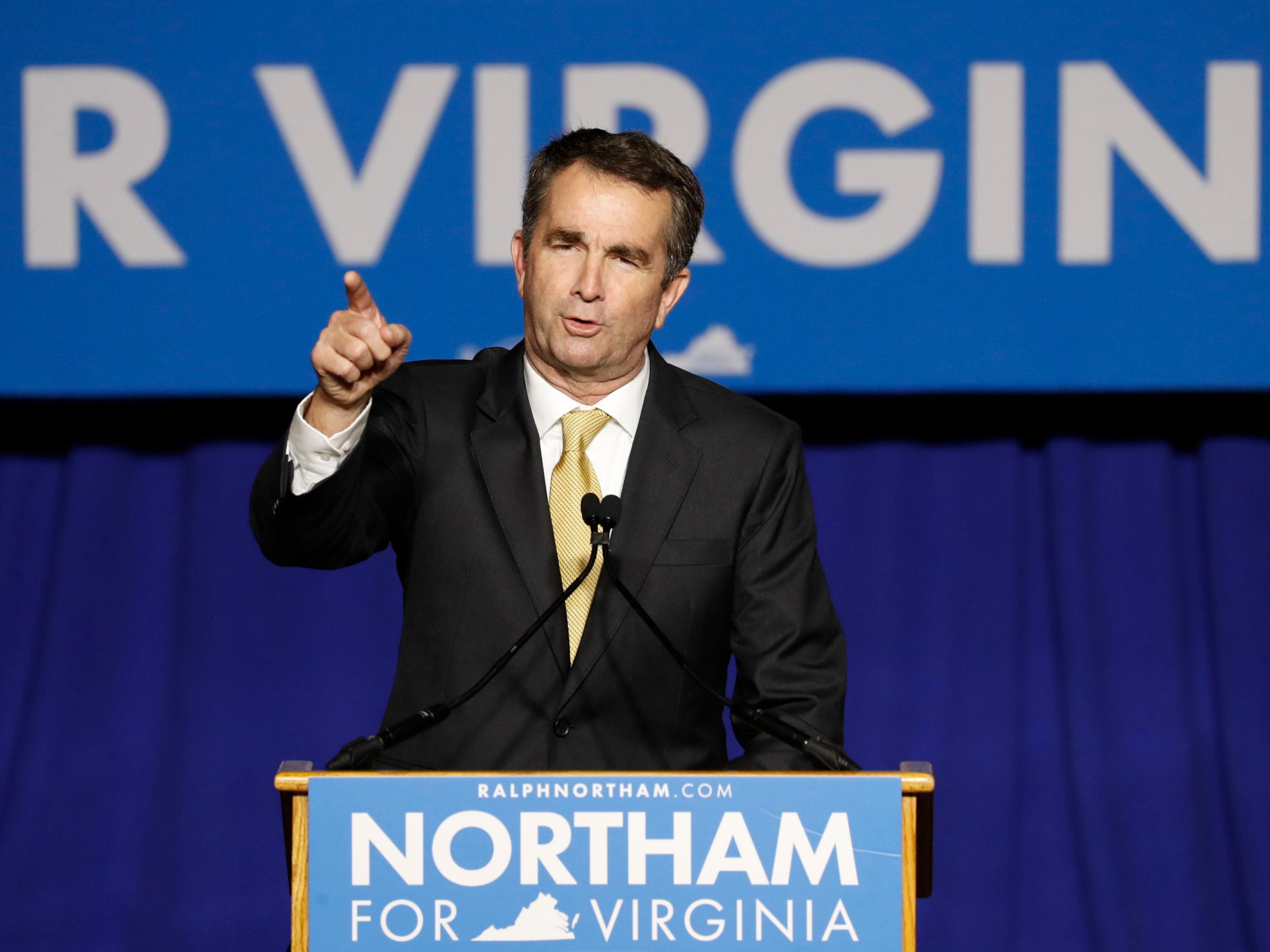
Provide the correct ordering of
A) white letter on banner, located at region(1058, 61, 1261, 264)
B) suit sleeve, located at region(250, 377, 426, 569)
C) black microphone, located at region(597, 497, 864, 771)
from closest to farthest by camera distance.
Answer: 1. black microphone, located at region(597, 497, 864, 771)
2. suit sleeve, located at region(250, 377, 426, 569)
3. white letter on banner, located at region(1058, 61, 1261, 264)

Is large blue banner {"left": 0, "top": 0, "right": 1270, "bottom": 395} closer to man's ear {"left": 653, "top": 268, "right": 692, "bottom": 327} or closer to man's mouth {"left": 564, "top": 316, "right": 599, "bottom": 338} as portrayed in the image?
man's ear {"left": 653, "top": 268, "right": 692, "bottom": 327}

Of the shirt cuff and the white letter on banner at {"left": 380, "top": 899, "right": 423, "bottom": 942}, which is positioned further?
the shirt cuff

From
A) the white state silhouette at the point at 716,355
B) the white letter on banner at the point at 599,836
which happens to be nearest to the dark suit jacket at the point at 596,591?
the white letter on banner at the point at 599,836

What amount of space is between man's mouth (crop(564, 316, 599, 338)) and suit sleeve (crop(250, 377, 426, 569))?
0.64 ft

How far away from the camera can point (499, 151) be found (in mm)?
2629

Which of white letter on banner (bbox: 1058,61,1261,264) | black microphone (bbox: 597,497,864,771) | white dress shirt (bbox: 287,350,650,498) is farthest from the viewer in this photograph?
white letter on banner (bbox: 1058,61,1261,264)

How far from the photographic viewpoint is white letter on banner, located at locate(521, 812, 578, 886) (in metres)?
1.06

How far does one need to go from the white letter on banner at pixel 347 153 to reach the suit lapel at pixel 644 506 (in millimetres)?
1237

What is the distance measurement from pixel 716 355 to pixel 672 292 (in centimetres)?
104


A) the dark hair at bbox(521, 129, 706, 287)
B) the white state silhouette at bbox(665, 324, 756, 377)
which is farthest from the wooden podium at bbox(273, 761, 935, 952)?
the white state silhouette at bbox(665, 324, 756, 377)

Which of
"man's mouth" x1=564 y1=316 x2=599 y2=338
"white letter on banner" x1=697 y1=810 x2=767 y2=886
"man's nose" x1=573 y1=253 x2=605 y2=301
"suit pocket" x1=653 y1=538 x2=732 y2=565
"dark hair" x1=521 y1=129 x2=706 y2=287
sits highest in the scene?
"dark hair" x1=521 y1=129 x2=706 y2=287

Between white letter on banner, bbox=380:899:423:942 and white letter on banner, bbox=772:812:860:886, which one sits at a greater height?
white letter on banner, bbox=772:812:860:886

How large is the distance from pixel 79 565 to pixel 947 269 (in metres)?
1.90

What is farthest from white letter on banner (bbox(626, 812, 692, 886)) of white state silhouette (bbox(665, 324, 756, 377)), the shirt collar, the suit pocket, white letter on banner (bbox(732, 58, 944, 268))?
white letter on banner (bbox(732, 58, 944, 268))
